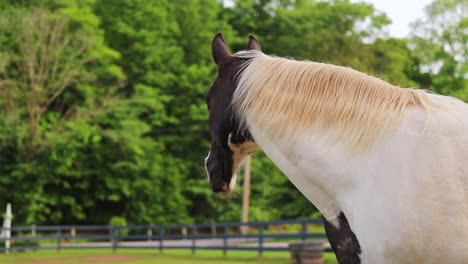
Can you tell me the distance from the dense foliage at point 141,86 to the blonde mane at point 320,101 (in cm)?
2445

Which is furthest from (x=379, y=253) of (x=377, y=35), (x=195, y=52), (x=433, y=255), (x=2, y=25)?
(x=377, y=35)

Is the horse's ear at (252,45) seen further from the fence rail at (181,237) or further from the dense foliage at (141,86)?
the dense foliage at (141,86)

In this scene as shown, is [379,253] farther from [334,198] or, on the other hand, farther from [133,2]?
[133,2]

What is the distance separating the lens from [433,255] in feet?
7.68

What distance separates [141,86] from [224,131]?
29758 mm

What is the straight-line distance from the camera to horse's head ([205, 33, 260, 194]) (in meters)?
2.93

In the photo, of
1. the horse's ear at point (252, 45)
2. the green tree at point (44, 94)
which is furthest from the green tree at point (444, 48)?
the horse's ear at point (252, 45)

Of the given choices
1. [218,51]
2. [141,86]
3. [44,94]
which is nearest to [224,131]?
[218,51]

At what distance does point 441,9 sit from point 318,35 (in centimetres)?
692

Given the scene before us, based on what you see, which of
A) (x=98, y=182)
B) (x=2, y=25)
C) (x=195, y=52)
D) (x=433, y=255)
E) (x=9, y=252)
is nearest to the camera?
(x=433, y=255)

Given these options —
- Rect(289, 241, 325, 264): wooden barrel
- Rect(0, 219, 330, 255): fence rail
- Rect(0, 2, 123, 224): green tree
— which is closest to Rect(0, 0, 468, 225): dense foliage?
Rect(0, 2, 123, 224): green tree

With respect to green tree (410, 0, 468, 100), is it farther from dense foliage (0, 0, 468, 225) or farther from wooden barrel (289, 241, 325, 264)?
wooden barrel (289, 241, 325, 264)

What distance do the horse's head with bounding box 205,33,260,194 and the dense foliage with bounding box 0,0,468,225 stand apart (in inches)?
948

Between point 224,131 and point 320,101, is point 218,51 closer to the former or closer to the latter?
point 224,131
